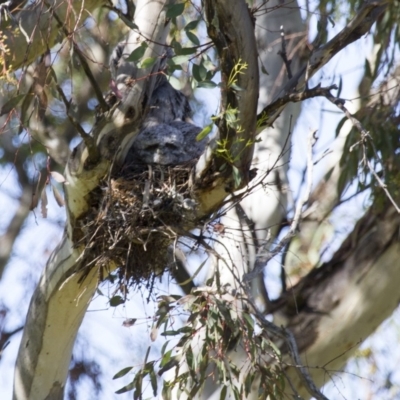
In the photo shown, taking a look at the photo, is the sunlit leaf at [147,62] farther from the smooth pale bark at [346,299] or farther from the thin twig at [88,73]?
the smooth pale bark at [346,299]

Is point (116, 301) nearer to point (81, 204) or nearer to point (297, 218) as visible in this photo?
point (81, 204)

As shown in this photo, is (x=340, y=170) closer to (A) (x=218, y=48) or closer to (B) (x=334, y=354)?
(B) (x=334, y=354)

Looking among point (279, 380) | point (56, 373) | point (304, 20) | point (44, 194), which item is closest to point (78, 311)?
point (56, 373)

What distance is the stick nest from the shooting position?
2.64 meters

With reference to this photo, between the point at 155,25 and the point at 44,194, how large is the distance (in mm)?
660

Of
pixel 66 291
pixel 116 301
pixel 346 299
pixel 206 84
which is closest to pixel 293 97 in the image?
pixel 206 84

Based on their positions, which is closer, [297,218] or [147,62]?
[147,62]

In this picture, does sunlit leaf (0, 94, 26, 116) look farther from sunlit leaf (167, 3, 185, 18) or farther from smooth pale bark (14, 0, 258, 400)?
sunlit leaf (167, 3, 185, 18)

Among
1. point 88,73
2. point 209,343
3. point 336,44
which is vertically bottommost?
point 209,343

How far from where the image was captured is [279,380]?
9.50 ft

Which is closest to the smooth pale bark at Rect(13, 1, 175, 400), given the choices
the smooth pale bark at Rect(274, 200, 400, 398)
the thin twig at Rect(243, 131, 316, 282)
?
the thin twig at Rect(243, 131, 316, 282)

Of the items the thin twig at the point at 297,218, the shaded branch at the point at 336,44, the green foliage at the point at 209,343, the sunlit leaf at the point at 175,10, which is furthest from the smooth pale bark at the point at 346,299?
the sunlit leaf at the point at 175,10

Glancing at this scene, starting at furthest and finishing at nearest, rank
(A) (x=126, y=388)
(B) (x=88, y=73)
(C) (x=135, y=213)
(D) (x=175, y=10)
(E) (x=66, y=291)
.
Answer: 1. (E) (x=66, y=291)
2. (A) (x=126, y=388)
3. (C) (x=135, y=213)
4. (B) (x=88, y=73)
5. (D) (x=175, y=10)

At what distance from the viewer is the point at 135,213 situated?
8.68 ft
